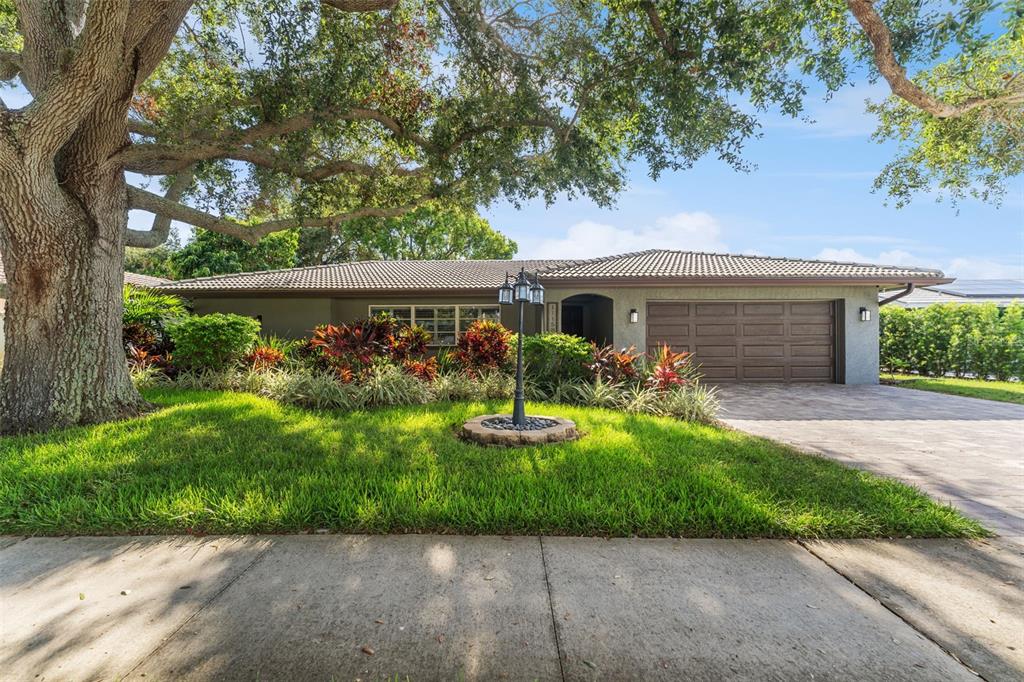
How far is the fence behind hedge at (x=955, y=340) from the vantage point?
1227 centimetres

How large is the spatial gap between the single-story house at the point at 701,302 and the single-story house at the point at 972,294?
10.4m

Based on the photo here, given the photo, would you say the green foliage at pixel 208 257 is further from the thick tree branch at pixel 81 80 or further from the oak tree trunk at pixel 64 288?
the thick tree branch at pixel 81 80

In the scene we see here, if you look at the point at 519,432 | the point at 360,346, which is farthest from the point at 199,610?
the point at 360,346

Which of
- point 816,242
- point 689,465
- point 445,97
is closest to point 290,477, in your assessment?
point 689,465

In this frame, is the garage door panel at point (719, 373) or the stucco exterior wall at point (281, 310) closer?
the garage door panel at point (719, 373)

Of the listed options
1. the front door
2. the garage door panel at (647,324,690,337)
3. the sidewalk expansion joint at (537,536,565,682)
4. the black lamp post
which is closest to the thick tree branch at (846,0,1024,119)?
the black lamp post

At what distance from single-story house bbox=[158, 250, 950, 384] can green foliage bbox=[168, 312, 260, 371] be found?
3970 millimetres

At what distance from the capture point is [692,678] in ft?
6.23

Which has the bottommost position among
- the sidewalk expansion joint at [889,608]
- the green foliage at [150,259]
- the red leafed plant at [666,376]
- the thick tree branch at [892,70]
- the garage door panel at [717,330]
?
the sidewalk expansion joint at [889,608]

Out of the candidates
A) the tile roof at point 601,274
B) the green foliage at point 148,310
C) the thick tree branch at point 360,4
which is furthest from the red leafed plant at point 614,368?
the green foliage at point 148,310

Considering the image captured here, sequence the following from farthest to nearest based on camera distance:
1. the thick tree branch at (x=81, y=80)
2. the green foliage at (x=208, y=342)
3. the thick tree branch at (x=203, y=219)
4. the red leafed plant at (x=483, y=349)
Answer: the green foliage at (x=208, y=342)
the red leafed plant at (x=483, y=349)
the thick tree branch at (x=203, y=219)
the thick tree branch at (x=81, y=80)

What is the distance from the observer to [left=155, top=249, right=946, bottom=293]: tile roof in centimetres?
1105

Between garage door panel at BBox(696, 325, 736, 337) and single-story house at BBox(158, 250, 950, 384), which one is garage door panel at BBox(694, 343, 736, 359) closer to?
single-story house at BBox(158, 250, 950, 384)

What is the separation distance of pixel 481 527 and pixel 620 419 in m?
3.69
